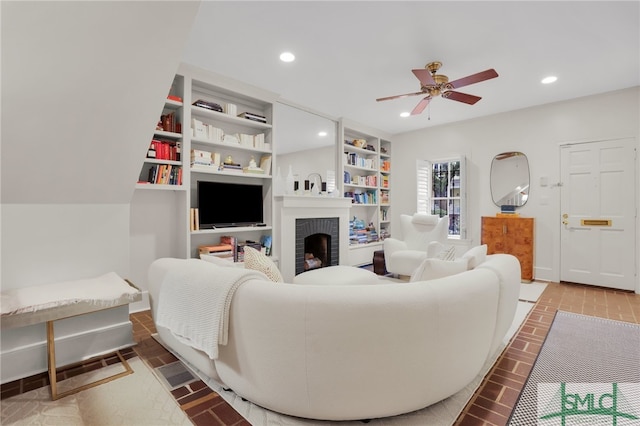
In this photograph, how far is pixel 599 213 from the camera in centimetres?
416

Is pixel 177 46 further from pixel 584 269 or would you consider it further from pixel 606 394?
pixel 584 269

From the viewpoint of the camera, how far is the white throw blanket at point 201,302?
1.51 m

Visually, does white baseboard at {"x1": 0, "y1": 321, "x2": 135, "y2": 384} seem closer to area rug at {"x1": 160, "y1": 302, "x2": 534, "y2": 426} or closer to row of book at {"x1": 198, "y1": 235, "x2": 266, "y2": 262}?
area rug at {"x1": 160, "y1": 302, "x2": 534, "y2": 426}

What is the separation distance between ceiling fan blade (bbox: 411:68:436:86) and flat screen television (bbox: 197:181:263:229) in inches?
92.5

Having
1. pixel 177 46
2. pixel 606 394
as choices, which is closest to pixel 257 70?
pixel 177 46

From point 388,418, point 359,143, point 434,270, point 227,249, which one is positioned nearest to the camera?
point 388,418

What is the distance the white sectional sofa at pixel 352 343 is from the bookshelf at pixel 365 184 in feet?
12.6

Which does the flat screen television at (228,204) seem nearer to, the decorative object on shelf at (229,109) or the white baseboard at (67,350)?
Result: the decorative object on shelf at (229,109)

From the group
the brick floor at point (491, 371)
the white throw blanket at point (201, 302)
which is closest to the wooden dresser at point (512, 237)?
the brick floor at point (491, 371)

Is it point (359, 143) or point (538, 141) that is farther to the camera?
point (359, 143)

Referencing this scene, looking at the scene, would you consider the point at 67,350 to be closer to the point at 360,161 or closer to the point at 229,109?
the point at 229,109

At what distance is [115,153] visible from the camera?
2139 millimetres

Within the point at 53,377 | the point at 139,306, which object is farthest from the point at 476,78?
the point at 139,306

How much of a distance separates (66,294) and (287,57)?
2.74 m
